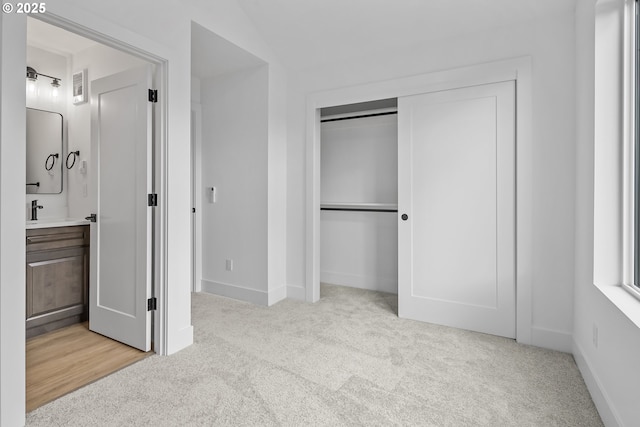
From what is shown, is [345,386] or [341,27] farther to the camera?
[341,27]

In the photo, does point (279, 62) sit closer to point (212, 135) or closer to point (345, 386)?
point (212, 135)

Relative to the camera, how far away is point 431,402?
181cm

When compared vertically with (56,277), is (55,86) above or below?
above

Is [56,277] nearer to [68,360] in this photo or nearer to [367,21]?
[68,360]

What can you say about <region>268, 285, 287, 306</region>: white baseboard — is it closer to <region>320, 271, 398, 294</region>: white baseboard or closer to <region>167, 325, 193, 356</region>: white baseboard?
<region>320, 271, 398, 294</region>: white baseboard

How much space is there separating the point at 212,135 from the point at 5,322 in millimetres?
2598

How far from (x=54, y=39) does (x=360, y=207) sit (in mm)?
3366

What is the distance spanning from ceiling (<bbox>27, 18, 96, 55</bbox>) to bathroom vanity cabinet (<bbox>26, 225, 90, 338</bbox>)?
167 cm

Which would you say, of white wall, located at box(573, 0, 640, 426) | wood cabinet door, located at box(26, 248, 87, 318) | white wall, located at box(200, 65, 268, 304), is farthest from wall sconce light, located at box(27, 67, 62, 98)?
white wall, located at box(573, 0, 640, 426)

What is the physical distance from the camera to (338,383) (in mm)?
1993

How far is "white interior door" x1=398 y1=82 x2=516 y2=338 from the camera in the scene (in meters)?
2.64

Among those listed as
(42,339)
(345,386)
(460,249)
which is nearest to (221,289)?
(42,339)

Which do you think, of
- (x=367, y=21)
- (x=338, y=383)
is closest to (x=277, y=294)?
(x=338, y=383)

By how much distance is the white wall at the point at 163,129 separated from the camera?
155 centimetres
